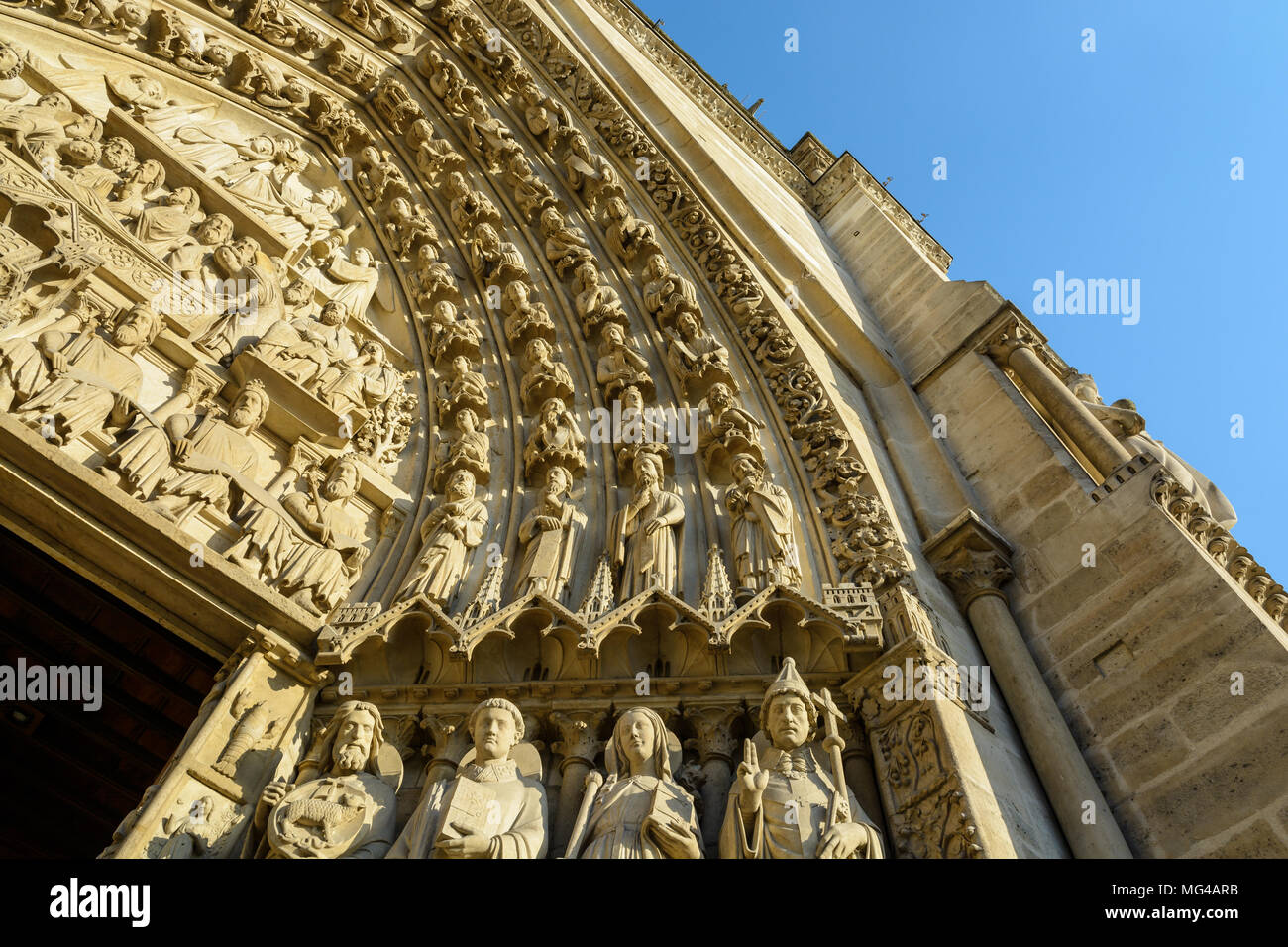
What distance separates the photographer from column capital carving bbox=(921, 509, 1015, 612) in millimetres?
5137

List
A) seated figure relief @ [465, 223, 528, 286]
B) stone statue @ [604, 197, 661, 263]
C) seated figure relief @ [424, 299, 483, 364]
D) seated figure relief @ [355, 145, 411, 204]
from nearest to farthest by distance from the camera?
seated figure relief @ [424, 299, 483, 364], seated figure relief @ [465, 223, 528, 286], stone statue @ [604, 197, 661, 263], seated figure relief @ [355, 145, 411, 204]

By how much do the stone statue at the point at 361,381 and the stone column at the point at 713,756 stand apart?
10.9 ft

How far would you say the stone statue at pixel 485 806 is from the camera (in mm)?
3393

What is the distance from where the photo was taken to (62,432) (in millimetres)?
4707

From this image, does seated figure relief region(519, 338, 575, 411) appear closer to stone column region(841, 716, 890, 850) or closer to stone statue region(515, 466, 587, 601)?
stone statue region(515, 466, 587, 601)

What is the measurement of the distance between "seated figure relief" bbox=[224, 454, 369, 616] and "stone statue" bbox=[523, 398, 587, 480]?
1113 millimetres

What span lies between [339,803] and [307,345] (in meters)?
3.73

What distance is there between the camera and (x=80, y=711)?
6555mm

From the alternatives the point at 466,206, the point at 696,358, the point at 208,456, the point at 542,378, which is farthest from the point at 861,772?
the point at 466,206

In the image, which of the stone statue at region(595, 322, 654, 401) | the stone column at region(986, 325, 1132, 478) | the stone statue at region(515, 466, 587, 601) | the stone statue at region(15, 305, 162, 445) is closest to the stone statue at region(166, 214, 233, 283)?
the stone statue at region(15, 305, 162, 445)

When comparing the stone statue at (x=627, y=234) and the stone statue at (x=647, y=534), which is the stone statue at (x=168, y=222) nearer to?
the stone statue at (x=627, y=234)
